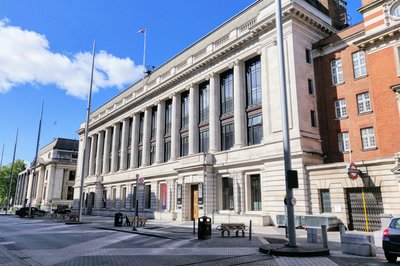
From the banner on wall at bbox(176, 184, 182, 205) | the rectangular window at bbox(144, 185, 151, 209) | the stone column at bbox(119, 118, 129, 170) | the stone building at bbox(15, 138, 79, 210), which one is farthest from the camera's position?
the stone building at bbox(15, 138, 79, 210)

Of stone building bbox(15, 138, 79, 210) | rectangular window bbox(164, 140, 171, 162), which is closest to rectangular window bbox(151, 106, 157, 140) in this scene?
rectangular window bbox(164, 140, 171, 162)

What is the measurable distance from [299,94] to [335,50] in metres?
5.23

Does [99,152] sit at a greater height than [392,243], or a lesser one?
greater

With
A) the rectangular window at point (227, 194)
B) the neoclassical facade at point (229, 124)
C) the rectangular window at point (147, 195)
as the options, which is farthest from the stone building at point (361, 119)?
the rectangular window at point (147, 195)

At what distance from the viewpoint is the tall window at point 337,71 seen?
1065 inches

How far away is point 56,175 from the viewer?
90250 millimetres

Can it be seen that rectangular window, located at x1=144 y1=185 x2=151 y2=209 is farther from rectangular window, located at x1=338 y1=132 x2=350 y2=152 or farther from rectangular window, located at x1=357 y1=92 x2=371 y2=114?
rectangular window, located at x1=357 y1=92 x2=371 y2=114

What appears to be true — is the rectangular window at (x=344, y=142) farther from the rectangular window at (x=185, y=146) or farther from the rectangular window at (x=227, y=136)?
the rectangular window at (x=185, y=146)

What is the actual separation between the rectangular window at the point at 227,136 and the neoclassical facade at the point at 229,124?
0.11 m

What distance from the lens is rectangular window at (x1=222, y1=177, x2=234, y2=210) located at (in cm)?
3084

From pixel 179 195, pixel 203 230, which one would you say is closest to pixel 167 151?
pixel 179 195

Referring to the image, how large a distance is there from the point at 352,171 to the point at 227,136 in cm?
1392

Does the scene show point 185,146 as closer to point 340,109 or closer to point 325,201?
point 340,109

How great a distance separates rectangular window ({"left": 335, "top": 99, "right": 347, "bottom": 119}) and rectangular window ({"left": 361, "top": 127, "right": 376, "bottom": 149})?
7.04ft
